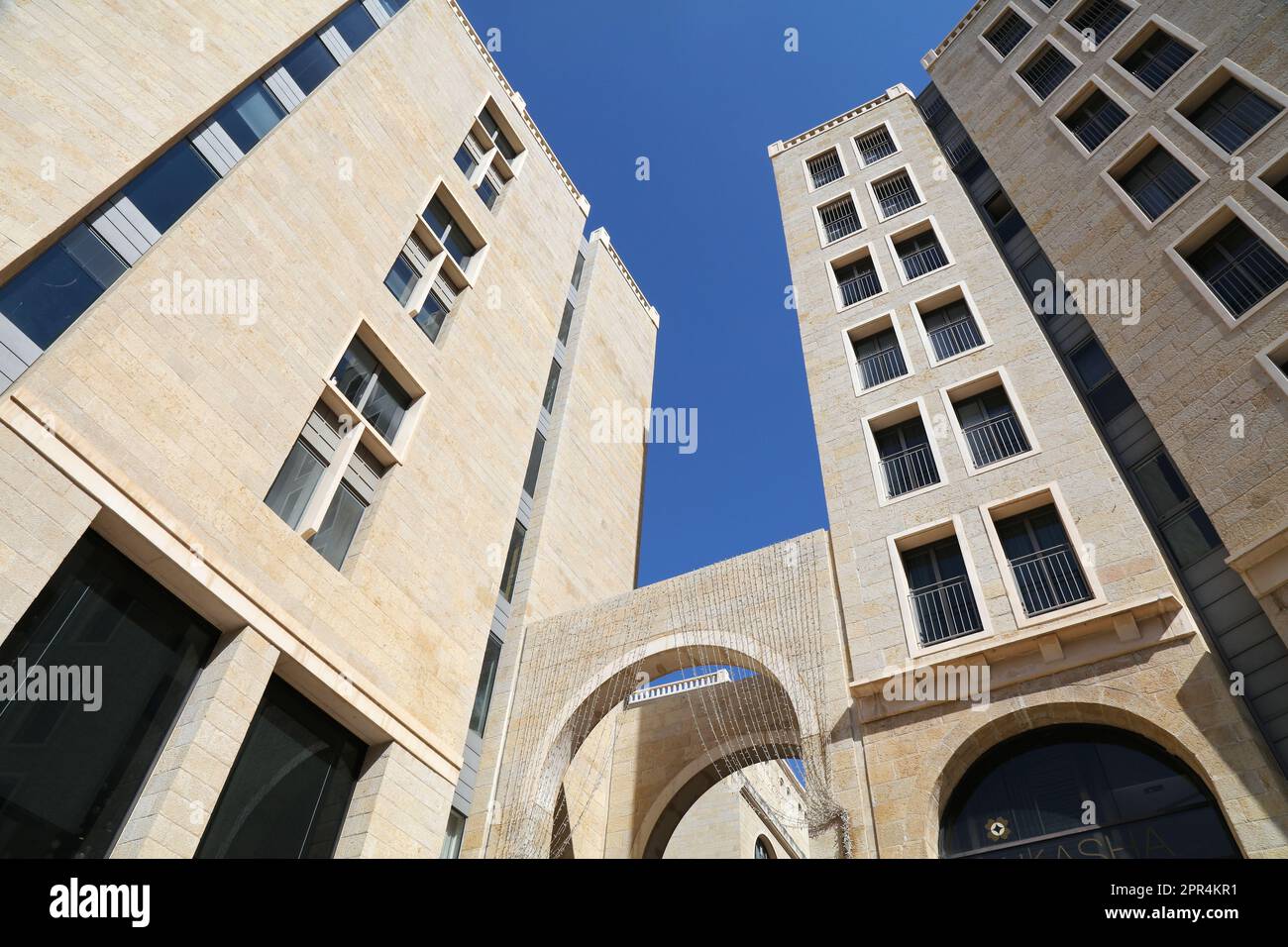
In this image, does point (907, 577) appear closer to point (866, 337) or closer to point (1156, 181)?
point (866, 337)

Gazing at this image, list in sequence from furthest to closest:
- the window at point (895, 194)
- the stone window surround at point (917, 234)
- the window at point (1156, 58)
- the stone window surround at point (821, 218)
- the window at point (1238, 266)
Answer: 1. the window at point (895, 194)
2. the stone window surround at point (821, 218)
3. the stone window surround at point (917, 234)
4. the window at point (1156, 58)
5. the window at point (1238, 266)

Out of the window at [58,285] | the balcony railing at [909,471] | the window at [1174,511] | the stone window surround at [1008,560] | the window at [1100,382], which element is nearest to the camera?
the window at [58,285]

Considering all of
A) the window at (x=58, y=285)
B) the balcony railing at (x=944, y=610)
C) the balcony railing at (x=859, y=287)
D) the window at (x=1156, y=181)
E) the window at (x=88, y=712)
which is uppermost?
the balcony railing at (x=859, y=287)

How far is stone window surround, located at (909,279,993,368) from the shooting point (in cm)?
1927

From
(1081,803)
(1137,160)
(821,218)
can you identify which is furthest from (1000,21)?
(1081,803)

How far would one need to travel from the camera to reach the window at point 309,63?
2016 cm

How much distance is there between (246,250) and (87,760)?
9.68m

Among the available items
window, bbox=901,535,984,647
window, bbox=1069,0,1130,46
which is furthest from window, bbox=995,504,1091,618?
window, bbox=1069,0,1130,46

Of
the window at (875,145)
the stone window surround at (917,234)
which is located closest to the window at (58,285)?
the stone window surround at (917,234)

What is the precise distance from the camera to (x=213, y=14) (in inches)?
703

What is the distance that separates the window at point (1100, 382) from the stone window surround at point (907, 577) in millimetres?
4964

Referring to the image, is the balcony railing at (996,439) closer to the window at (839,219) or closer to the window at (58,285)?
the window at (839,219)
